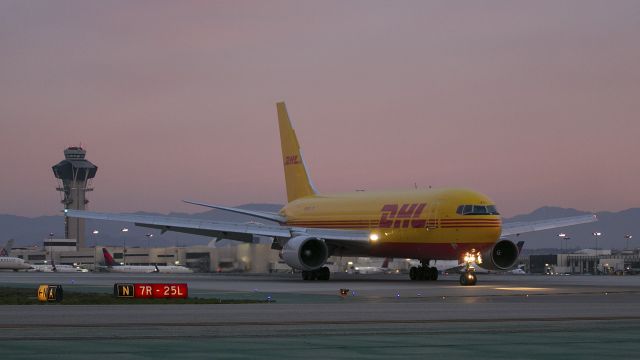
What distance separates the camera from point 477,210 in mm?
51344

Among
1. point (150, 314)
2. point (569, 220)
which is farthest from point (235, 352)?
point (569, 220)

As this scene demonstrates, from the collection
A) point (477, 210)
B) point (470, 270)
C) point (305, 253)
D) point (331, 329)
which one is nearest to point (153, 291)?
point (331, 329)

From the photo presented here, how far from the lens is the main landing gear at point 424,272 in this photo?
2274 inches

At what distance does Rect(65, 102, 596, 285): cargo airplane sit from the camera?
51562 mm

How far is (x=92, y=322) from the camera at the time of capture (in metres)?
22.5

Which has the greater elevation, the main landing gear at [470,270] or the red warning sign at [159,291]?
the main landing gear at [470,270]

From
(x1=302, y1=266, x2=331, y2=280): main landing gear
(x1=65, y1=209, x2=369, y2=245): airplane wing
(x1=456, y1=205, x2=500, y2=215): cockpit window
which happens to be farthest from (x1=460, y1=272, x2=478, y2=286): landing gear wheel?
(x1=302, y1=266, x2=331, y2=280): main landing gear

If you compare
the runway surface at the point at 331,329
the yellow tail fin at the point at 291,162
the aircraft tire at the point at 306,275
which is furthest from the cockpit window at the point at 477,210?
the runway surface at the point at 331,329

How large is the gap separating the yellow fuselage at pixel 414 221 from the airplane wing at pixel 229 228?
1.01 metres

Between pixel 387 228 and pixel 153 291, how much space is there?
24.3 m

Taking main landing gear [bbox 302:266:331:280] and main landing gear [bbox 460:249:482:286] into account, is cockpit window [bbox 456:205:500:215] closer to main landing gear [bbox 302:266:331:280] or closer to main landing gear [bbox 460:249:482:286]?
main landing gear [bbox 460:249:482:286]

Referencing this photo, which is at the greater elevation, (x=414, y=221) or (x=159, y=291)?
(x=414, y=221)

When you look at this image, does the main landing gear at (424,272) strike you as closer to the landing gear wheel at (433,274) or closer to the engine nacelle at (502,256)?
the landing gear wheel at (433,274)

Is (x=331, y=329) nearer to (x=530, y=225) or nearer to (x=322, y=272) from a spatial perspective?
(x=322, y=272)
